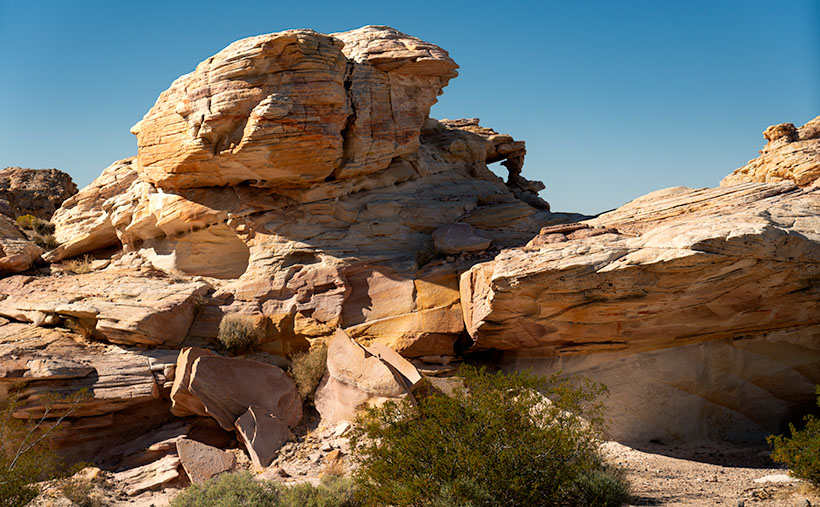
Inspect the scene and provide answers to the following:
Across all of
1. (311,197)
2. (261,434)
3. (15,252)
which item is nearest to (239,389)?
(261,434)

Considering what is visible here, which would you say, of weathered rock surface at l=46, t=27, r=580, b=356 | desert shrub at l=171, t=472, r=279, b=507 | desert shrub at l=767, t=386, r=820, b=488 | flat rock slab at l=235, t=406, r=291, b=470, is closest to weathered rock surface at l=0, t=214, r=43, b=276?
weathered rock surface at l=46, t=27, r=580, b=356

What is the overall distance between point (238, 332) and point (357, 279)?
3.35m

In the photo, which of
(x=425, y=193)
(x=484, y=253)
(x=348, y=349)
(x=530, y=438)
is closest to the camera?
(x=530, y=438)

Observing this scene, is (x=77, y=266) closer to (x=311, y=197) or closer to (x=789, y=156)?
(x=311, y=197)

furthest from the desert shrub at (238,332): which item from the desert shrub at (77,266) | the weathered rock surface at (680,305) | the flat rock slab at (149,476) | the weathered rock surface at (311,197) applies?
the weathered rock surface at (680,305)

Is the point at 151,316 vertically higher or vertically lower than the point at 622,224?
lower

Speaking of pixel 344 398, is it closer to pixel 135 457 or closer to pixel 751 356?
pixel 135 457

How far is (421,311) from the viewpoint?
1544 centimetres

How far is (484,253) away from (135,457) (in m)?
9.59

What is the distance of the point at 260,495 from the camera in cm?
1066

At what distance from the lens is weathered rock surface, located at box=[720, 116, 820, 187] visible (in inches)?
614

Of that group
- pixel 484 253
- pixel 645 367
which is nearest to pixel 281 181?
pixel 484 253

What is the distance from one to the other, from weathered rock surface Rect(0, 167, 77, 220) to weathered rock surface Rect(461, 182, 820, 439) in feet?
61.7

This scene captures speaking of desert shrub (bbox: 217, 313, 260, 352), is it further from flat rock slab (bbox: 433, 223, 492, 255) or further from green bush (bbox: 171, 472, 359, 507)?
flat rock slab (bbox: 433, 223, 492, 255)
